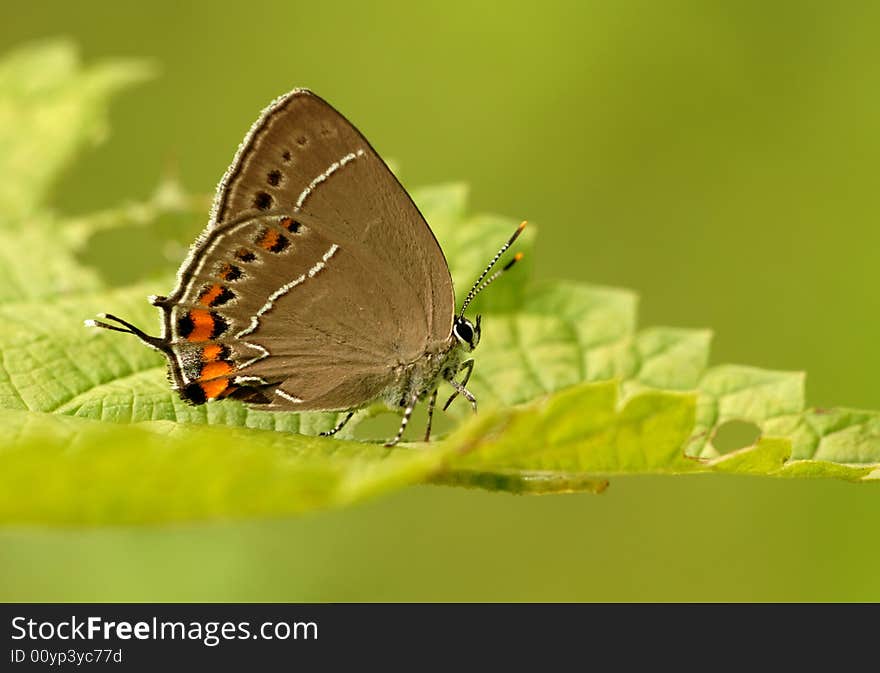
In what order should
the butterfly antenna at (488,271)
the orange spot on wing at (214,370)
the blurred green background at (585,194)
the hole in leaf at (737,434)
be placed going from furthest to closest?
the hole in leaf at (737,434) < the blurred green background at (585,194) < the butterfly antenna at (488,271) < the orange spot on wing at (214,370)

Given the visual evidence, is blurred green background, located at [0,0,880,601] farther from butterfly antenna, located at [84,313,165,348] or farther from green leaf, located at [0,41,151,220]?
butterfly antenna, located at [84,313,165,348]

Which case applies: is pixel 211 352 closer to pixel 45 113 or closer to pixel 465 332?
pixel 465 332

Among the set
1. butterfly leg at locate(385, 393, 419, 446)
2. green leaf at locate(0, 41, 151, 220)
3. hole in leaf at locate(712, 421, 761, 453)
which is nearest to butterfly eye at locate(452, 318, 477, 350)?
butterfly leg at locate(385, 393, 419, 446)

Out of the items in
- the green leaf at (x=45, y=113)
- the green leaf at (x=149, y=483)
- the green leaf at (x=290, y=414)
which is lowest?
the green leaf at (x=149, y=483)

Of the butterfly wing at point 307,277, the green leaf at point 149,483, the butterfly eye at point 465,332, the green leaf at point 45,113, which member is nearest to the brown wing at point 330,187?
the butterfly wing at point 307,277

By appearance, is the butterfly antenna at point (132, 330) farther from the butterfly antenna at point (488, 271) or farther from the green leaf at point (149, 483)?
the green leaf at point (149, 483)

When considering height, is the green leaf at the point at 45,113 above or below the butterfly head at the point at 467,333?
above
